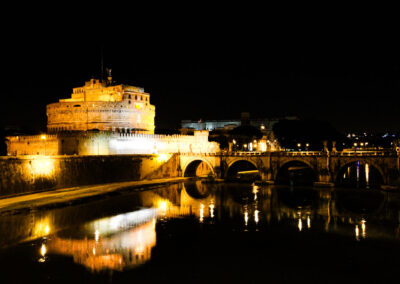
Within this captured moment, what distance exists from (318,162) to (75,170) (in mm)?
24433

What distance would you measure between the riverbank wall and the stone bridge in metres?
4.20

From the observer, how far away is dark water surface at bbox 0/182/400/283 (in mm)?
15748

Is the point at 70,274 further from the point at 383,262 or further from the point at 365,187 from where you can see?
the point at 365,187

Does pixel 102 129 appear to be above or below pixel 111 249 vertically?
above

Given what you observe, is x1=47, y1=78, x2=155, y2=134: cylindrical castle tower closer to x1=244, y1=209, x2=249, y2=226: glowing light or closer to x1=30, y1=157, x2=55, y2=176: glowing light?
x1=30, y1=157, x2=55, y2=176: glowing light

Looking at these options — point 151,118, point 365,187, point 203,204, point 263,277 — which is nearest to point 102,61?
point 151,118

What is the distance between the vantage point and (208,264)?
17.0 meters

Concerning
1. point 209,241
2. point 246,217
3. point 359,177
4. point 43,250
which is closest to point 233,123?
point 359,177

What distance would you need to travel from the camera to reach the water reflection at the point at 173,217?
19.3 metres

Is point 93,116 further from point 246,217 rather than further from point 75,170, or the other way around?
point 246,217

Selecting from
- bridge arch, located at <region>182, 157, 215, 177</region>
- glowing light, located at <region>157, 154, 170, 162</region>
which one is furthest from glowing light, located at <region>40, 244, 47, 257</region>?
bridge arch, located at <region>182, 157, 215, 177</region>

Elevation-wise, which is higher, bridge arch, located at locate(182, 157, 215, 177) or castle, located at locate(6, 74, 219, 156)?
castle, located at locate(6, 74, 219, 156)

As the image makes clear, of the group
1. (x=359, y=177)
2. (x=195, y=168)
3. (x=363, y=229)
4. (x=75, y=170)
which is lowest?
(x=363, y=229)

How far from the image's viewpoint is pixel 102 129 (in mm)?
50938
